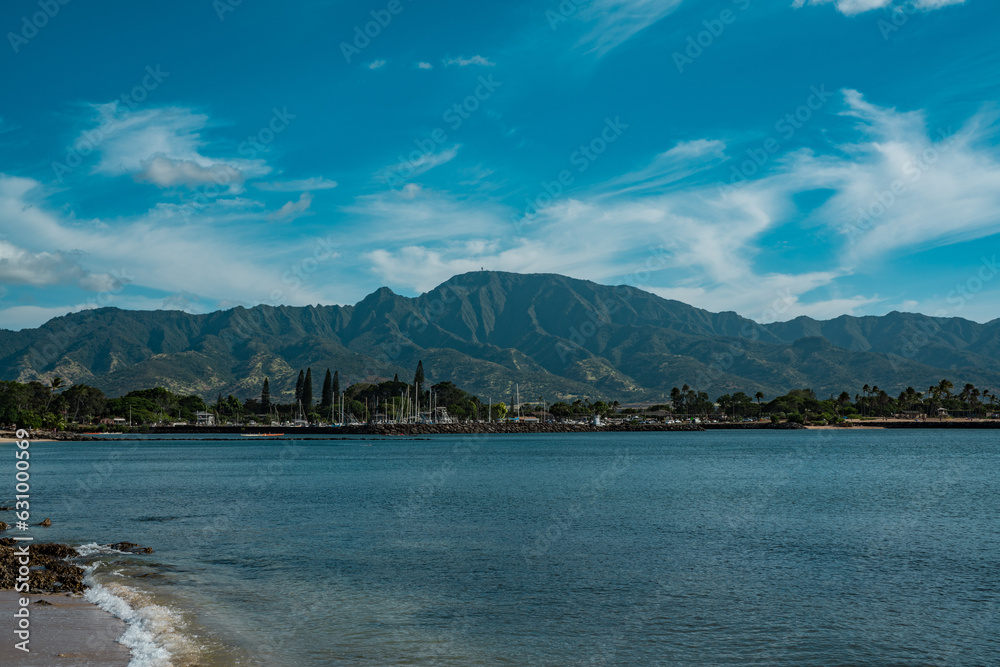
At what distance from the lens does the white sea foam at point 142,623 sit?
47.1 feet

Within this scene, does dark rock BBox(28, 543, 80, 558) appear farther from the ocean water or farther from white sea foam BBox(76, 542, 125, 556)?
the ocean water

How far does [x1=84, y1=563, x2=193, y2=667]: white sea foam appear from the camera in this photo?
14.3m

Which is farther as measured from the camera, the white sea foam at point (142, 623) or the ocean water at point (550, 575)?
the ocean water at point (550, 575)

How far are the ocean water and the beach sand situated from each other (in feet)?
1.59

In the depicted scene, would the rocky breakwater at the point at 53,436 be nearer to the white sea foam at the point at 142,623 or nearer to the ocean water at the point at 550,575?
the ocean water at the point at 550,575

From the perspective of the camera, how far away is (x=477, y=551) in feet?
88.6

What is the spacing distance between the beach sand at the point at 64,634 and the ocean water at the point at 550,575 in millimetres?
484

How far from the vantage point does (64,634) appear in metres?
15.3

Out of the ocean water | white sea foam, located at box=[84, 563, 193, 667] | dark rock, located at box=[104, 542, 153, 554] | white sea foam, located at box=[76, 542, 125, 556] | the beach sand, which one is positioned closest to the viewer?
the beach sand

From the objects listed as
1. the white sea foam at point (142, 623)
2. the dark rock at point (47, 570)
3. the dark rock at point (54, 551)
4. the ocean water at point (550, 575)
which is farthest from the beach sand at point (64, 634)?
the dark rock at point (54, 551)

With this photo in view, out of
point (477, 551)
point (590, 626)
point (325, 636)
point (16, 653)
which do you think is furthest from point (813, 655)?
point (16, 653)

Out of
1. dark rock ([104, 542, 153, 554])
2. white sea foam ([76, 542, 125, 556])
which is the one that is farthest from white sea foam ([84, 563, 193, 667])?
white sea foam ([76, 542, 125, 556])

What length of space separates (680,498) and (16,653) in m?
37.9

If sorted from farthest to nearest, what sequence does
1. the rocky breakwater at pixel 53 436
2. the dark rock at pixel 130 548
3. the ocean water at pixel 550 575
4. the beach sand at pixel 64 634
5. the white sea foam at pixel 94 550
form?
the rocky breakwater at pixel 53 436 < the dark rock at pixel 130 548 < the white sea foam at pixel 94 550 < the ocean water at pixel 550 575 < the beach sand at pixel 64 634
